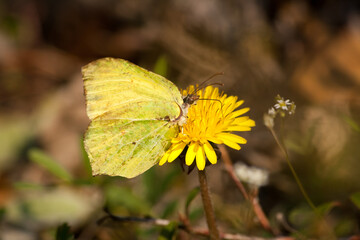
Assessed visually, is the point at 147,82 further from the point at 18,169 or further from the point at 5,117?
the point at 5,117

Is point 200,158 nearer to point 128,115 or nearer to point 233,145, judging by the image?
point 233,145

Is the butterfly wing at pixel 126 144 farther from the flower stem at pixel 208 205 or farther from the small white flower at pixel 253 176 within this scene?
the small white flower at pixel 253 176

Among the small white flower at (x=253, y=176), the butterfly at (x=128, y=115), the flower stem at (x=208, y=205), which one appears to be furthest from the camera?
the small white flower at (x=253, y=176)

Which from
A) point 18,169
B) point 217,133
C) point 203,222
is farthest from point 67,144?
point 217,133

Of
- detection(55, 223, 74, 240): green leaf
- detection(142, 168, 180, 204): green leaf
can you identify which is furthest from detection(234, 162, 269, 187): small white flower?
detection(55, 223, 74, 240): green leaf

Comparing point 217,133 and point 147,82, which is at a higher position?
point 147,82

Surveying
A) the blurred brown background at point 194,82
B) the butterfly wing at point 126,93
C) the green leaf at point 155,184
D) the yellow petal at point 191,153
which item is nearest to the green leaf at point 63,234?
the blurred brown background at point 194,82

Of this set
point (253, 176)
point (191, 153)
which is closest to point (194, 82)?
point (253, 176)
